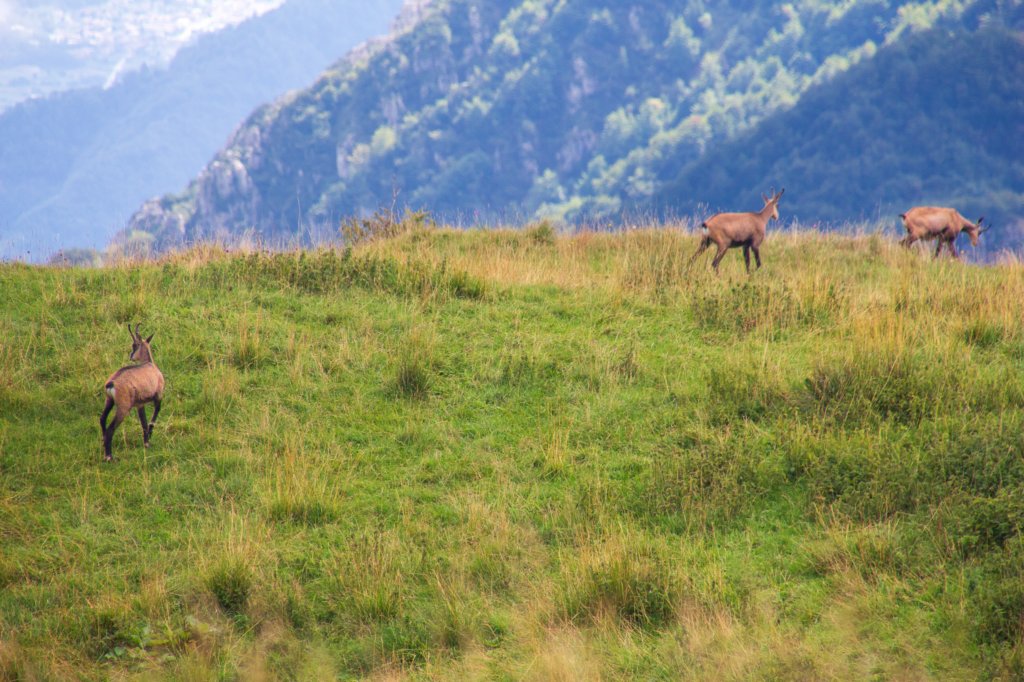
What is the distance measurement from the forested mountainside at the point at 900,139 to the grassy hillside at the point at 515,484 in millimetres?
148976

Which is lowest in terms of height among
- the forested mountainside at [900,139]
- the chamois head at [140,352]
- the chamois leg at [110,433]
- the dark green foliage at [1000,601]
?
the dark green foliage at [1000,601]

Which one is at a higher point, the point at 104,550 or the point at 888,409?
the point at 888,409

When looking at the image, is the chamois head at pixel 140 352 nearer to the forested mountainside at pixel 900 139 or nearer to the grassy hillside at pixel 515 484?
the grassy hillside at pixel 515 484

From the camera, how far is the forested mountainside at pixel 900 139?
158625mm

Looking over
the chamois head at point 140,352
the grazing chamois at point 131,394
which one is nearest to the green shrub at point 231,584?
the grazing chamois at point 131,394

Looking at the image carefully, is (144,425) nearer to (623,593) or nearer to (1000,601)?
(623,593)

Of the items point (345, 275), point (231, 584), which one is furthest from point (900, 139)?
point (231, 584)

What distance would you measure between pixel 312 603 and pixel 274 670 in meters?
0.61

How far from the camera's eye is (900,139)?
552 ft

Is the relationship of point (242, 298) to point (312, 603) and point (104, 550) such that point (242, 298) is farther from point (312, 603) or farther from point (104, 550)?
point (312, 603)

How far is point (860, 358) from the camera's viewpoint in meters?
8.38

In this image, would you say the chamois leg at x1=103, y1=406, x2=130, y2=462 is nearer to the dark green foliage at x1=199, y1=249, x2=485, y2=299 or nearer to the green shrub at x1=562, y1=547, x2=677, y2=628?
the green shrub at x1=562, y1=547, x2=677, y2=628

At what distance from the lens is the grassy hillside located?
18.1 feet

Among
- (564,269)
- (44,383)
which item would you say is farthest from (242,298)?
(564,269)
